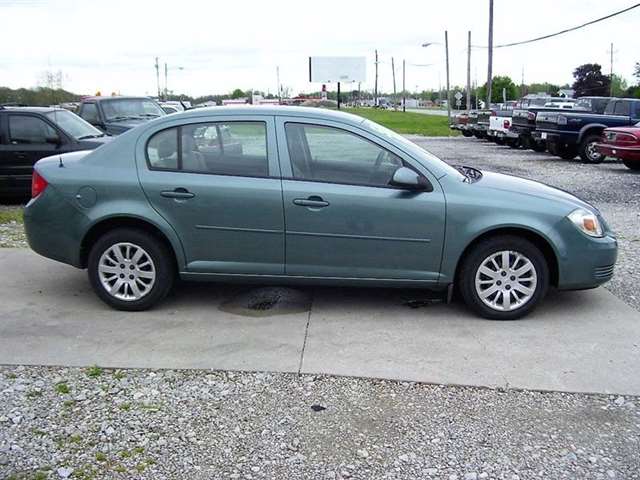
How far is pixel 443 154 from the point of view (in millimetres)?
21641

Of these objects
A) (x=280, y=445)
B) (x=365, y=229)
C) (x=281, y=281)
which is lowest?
(x=280, y=445)

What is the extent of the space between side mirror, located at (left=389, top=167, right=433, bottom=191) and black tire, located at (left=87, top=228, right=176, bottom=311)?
191cm

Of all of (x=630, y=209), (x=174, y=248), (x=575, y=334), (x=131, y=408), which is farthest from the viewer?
(x=630, y=209)

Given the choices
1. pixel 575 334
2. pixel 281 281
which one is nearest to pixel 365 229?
pixel 281 281

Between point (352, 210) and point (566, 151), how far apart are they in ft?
50.1

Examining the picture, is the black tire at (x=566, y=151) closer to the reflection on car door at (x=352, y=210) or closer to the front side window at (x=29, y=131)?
the front side window at (x=29, y=131)

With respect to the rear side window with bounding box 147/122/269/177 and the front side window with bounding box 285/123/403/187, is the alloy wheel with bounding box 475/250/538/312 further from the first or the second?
the rear side window with bounding box 147/122/269/177

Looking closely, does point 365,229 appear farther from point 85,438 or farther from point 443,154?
point 443,154

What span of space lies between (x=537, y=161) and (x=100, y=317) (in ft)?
52.0

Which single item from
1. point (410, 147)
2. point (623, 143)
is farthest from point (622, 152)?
point (410, 147)

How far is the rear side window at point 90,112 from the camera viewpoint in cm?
1511

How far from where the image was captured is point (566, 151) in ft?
61.3

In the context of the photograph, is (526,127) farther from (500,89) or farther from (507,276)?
(500,89)

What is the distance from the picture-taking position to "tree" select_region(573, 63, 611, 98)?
80.4 meters
